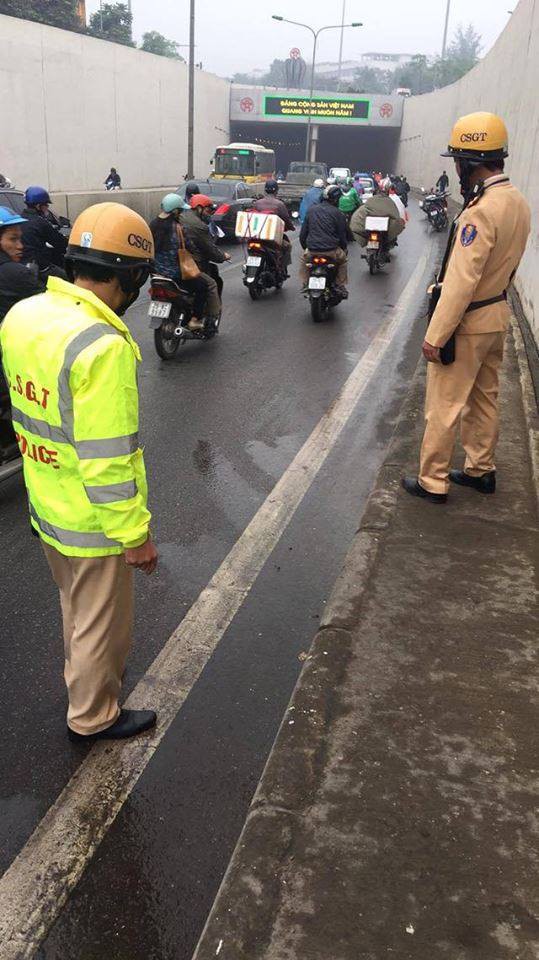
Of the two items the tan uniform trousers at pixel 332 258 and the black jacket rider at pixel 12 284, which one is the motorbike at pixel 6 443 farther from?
the tan uniform trousers at pixel 332 258

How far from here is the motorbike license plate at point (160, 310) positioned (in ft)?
27.8

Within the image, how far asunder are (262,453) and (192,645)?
8.85 ft

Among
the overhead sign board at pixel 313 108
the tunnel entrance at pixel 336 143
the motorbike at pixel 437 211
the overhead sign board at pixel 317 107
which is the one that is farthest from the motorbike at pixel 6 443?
the tunnel entrance at pixel 336 143

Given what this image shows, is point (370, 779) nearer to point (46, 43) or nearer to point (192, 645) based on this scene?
point (192, 645)

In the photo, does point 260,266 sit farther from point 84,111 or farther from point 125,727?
point 84,111

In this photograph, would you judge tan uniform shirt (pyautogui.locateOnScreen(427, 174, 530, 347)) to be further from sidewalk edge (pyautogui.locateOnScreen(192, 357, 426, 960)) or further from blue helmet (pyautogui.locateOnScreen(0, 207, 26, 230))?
blue helmet (pyautogui.locateOnScreen(0, 207, 26, 230))

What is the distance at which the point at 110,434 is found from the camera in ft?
7.82

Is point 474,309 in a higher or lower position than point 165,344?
higher

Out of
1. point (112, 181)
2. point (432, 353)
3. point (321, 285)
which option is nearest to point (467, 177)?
point (432, 353)

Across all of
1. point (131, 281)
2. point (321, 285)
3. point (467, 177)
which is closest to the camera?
point (131, 281)

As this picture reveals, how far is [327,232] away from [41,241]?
436 cm

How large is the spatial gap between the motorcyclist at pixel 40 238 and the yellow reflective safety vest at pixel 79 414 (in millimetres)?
6183

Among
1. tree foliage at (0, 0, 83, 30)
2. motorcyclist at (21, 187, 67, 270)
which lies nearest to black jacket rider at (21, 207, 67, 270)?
motorcyclist at (21, 187, 67, 270)

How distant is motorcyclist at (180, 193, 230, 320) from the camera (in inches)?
352
